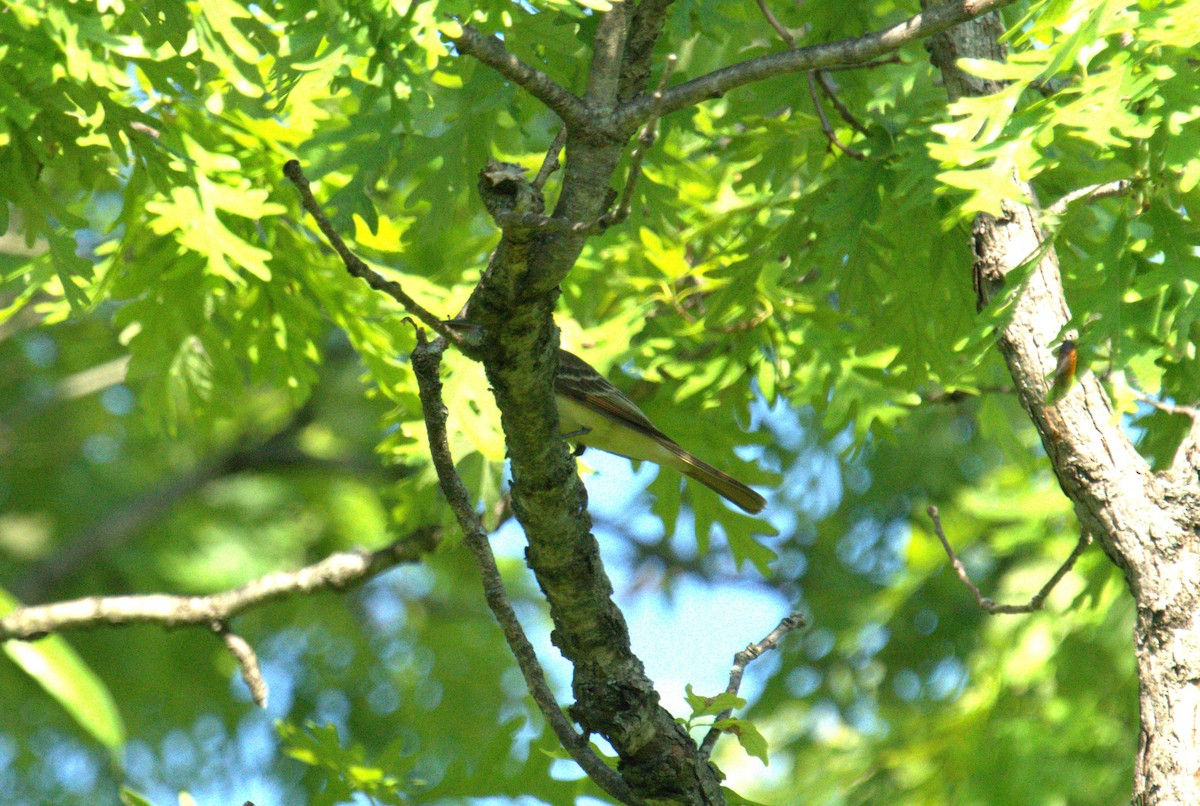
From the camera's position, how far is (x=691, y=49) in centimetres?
568

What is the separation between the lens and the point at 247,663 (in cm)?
493

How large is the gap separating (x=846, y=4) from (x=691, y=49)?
1.36 m

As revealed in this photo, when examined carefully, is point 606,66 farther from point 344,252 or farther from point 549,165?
point 344,252

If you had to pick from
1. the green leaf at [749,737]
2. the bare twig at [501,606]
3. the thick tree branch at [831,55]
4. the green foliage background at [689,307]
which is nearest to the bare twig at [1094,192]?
the green foliage background at [689,307]

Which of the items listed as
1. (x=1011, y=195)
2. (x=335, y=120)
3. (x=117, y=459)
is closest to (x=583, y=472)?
(x=335, y=120)

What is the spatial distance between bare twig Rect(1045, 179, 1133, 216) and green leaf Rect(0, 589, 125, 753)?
3.01 meters

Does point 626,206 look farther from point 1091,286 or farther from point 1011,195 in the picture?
point 1091,286

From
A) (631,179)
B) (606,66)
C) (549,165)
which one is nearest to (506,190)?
(549,165)

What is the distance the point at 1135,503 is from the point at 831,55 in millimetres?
1488

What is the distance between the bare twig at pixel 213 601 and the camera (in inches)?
212

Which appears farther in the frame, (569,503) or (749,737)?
(569,503)

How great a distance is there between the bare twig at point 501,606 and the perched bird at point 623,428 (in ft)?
5.93

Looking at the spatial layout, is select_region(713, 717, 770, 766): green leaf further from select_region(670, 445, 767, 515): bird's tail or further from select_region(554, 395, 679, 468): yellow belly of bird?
select_region(554, 395, 679, 468): yellow belly of bird

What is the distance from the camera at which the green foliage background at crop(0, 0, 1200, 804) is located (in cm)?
313
